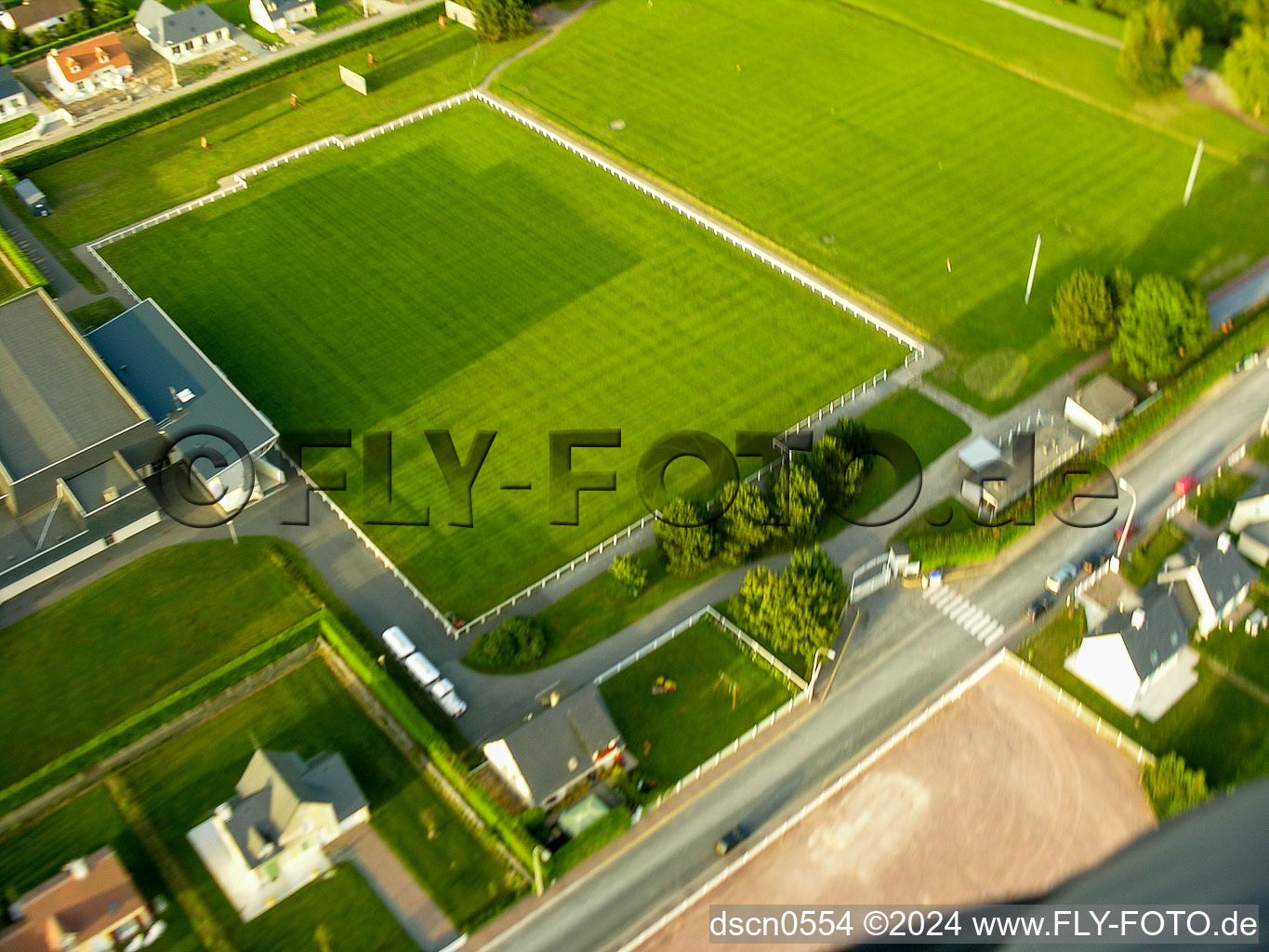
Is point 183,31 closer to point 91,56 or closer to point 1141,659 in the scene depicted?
point 91,56

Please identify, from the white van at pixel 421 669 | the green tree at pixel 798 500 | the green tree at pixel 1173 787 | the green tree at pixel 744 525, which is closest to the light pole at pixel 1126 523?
the green tree at pixel 1173 787

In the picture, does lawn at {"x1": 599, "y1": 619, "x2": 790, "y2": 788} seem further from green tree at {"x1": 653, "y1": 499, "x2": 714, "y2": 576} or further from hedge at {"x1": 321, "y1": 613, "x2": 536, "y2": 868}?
hedge at {"x1": 321, "y1": 613, "x2": 536, "y2": 868}

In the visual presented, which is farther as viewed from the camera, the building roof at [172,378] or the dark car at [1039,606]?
the building roof at [172,378]

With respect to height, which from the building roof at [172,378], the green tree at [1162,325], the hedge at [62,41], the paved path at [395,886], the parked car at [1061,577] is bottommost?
the paved path at [395,886]

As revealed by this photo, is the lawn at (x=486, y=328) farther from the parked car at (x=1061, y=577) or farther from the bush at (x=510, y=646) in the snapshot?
the parked car at (x=1061, y=577)

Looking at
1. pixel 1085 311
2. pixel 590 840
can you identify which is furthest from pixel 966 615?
pixel 1085 311

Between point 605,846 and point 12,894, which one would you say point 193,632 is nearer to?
point 12,894

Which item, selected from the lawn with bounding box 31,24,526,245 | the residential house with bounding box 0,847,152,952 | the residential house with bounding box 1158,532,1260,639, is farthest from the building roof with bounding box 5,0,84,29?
the residential house with bounding box 1158,532,1260,639
